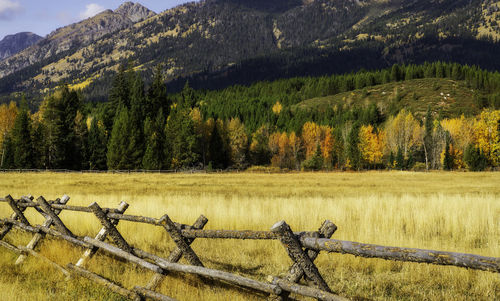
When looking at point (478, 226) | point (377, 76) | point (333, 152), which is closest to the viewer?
point (478, 226)

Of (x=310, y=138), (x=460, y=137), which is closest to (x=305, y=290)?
(x=460, y=137)

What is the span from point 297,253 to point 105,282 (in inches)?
141

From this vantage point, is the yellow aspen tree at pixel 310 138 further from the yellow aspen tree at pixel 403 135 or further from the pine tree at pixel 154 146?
the pine tree at pixel 154 146

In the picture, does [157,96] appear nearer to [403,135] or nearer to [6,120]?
[6,120]

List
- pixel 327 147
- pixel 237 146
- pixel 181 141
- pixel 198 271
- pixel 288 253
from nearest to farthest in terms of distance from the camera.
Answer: pixel 288 253, pixel 198 271, pixel 181 141, pixel 237 146, pixel 327 147

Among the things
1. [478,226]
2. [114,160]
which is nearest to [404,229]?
[478,226]

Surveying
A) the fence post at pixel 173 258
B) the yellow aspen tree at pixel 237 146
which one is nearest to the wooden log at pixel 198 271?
the fence post at pixel 173 258

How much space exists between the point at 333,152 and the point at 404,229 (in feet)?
297

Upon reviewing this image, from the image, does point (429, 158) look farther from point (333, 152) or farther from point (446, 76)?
point (446, 76)

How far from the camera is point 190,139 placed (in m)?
65.2

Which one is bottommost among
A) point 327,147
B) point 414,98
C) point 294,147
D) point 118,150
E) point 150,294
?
point 150,294

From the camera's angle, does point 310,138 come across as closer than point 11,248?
No

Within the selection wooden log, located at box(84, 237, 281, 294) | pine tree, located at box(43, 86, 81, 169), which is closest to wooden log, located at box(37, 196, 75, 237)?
wooden log, located at box(84, 237, 281, 294)

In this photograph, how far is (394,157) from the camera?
87.9 meters
